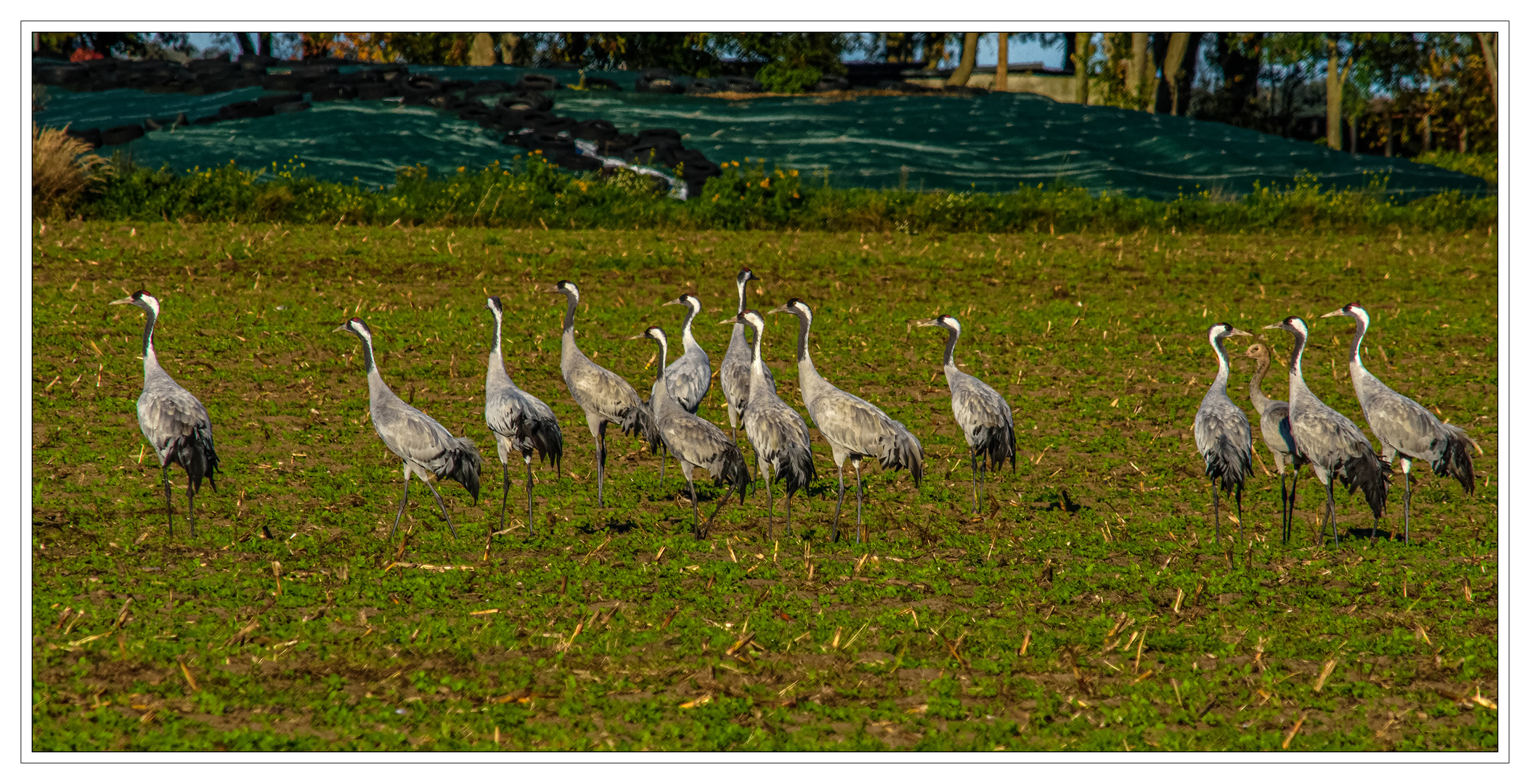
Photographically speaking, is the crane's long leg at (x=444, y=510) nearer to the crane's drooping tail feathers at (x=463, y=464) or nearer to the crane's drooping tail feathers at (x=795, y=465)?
the crane's drooping tail feathers at (x=463, y=464)

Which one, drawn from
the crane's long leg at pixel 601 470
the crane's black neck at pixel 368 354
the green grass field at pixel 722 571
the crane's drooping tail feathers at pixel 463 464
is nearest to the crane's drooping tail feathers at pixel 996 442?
the green grass field at pixel 722 571

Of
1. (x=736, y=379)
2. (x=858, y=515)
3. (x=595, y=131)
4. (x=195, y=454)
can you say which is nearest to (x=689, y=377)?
(x=736, y=379)

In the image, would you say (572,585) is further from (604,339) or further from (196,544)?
(604,339)

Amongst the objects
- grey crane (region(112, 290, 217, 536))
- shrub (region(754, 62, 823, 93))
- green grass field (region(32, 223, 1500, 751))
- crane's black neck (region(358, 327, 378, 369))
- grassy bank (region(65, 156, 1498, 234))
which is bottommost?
green grass field (region(32, 223, 1500, 751))

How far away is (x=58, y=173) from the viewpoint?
21.8 meters

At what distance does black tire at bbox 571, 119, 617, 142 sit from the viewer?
27547 mm

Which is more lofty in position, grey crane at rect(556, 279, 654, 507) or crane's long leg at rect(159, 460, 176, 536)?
grey crane at rect(556, 279, 654, 507)

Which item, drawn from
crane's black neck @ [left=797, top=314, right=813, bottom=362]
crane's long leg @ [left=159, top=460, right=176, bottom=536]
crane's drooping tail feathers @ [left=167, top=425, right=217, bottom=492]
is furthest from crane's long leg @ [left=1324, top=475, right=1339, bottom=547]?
crane's long leg @ [left=159, top=460, right=176, bottom=536]

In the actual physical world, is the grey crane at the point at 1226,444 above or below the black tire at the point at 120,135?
below

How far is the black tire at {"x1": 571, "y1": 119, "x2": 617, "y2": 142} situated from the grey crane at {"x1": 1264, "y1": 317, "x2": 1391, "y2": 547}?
2030 centimetres

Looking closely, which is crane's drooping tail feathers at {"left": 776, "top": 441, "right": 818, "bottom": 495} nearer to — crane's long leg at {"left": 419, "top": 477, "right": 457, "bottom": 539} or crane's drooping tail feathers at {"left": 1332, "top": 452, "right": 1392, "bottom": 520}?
crane's long leg at {"left": 419, "top": 477, "right": 457, "bottom": 539}

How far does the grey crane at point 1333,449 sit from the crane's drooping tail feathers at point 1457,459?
48cm

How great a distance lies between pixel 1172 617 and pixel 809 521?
3084mm

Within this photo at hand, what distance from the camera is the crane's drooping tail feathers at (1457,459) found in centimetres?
939
